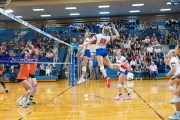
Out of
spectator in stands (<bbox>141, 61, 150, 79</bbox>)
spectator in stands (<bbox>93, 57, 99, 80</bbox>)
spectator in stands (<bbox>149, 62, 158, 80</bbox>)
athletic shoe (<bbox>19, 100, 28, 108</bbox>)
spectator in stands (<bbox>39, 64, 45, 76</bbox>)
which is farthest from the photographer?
spectator in stands (<bbox>93, 57, 99, 80</bbox>)

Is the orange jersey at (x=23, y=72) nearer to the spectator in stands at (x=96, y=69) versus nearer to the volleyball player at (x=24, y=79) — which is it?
the volleyball player at (x=24, y=79)

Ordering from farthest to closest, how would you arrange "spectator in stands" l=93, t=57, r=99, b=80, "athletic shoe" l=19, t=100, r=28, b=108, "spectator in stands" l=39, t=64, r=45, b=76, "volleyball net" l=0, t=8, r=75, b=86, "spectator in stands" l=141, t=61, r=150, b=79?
"spectator in stands" l=93, t=57, r=99, b=80, "spectator in stands" l=141, t=61, r=150, b=79, "spectator in stands" l=39, t=64, r=45, b=76, "volleyball net" l=0, t=8, r=75, b=86, "athletic shoe" l=19, t=100, r=28, b=108

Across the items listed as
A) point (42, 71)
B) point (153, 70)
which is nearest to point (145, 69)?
point (153, 70)

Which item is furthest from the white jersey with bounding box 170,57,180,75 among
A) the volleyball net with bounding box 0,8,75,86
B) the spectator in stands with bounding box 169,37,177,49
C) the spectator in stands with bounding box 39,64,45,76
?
the spectator in stands with bounding box 169,37,177,49

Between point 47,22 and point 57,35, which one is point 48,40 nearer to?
point 57,35

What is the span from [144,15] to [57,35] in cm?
1149

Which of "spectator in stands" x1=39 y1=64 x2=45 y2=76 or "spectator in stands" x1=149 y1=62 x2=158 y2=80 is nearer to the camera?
"spectator in stands" x1=149 y1=62 x2=158 y2=80

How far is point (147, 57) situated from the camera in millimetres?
19797

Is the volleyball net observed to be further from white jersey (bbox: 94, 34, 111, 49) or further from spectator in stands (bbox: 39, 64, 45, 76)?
white jersey (bbox: 94, 34, 111, 49)

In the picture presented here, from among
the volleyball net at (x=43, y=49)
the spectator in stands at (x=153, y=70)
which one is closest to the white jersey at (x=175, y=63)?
the volleyball net at (x=43, y=49)

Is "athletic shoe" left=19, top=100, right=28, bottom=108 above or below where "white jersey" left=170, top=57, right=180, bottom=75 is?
below

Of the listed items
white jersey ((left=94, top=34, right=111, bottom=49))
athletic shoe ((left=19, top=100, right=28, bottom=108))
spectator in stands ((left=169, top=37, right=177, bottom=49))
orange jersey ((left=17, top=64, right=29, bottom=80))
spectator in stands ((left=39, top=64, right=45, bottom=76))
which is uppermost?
spectator in stands ((left=169, top=37, right=177, bottom=49))

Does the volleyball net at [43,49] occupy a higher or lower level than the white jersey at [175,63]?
higher

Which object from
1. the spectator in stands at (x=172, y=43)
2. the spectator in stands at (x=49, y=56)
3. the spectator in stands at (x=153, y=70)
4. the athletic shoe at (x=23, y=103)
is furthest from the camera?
the spectator in stands at (x=172, y=43)
